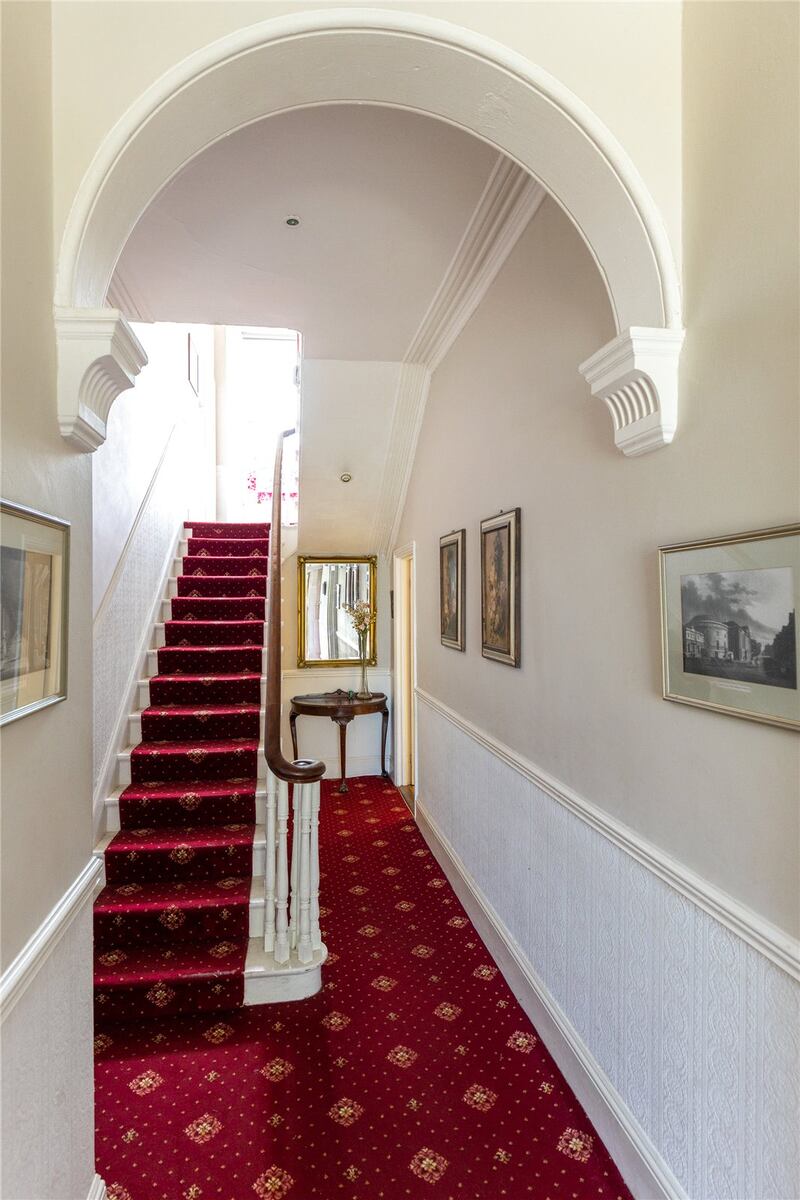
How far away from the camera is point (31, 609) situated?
3.88ft

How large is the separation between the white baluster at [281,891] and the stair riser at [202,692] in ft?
3.61

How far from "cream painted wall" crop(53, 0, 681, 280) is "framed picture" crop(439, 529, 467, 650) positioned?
2.01m

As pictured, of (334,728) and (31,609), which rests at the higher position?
(31,609)

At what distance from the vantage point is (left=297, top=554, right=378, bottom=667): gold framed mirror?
5.72 meters

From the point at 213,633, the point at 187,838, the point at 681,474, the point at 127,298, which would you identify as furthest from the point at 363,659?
the point at 681,474

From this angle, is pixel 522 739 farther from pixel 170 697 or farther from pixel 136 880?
pixel 170 697

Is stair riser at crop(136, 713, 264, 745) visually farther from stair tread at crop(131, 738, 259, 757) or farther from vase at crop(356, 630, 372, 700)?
vase at crop(356, 630, 372, 700)

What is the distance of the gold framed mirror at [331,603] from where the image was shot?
5719 millimetres

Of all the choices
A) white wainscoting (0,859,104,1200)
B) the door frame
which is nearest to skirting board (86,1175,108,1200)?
white wainscoting (0,859,104,1200)

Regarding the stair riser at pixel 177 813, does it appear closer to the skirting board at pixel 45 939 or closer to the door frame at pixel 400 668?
the skirting board at pixel 45 939

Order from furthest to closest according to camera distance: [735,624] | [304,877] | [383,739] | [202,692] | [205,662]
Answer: [383,739] < [205,662] < [202,692] < [304,877] < [735,624]

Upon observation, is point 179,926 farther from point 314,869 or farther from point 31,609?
point 31,609

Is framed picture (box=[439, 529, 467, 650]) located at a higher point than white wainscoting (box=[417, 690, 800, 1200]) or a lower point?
higher

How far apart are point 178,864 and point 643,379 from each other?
2657 mm
